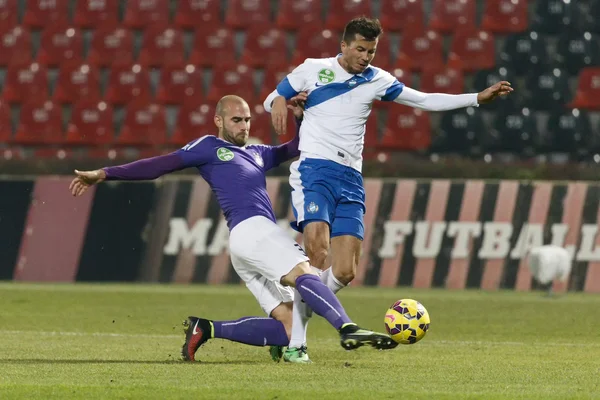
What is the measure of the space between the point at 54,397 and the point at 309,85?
293cm

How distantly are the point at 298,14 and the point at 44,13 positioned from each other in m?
3.84

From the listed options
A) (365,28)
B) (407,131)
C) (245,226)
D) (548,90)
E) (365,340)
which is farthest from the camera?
(548,90)

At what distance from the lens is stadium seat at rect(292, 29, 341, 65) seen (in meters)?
17.4

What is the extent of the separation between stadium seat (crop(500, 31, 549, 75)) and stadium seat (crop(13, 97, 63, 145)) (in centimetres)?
624

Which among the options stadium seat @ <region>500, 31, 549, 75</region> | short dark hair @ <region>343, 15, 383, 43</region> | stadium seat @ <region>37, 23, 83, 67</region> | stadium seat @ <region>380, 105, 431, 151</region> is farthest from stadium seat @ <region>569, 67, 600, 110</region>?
short dark hair @ <region>343, 15, 383, 43</region>

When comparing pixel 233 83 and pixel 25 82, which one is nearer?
pixel 233 83

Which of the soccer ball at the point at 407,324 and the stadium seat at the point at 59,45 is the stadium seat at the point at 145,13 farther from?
the soccer ball at the point at 407,324

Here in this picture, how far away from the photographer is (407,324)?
23.0 feet

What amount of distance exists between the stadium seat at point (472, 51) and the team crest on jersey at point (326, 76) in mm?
9951

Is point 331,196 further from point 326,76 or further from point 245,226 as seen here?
point 326,76

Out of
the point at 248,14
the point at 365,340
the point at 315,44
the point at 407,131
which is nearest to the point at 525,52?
the point at 407,131

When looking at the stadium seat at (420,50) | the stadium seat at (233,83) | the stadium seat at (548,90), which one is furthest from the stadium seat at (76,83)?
the stadium seat at (548,90)

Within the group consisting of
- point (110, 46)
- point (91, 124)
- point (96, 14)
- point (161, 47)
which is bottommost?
point (91, 124)

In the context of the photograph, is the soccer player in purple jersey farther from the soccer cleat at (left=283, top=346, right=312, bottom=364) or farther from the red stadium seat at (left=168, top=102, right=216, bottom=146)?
the red stadium seat at (left=168, top=102, right=216, bottom=146)
